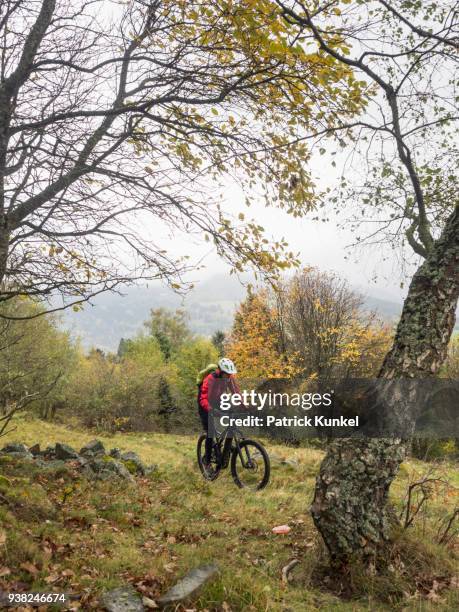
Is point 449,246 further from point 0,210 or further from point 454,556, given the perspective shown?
point 0,210

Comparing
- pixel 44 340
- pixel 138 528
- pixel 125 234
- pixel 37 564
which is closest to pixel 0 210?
pixel 125 234

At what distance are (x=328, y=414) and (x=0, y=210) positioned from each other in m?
4.50

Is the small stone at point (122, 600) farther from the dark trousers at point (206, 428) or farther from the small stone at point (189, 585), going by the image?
the dark trousers at point (206, 428)

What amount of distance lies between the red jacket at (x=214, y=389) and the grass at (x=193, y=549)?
1605 mm

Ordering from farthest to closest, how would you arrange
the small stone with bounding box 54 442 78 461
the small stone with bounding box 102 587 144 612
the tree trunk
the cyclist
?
the small stone with bounding box 54 442 78 461, the cyclist, the tree trunk, the small stone with bounding box 102 587 144 612

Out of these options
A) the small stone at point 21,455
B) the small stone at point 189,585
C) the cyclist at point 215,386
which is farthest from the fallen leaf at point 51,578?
the small stone at point 21,455

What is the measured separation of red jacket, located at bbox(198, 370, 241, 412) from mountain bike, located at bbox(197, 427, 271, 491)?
0.59 meters

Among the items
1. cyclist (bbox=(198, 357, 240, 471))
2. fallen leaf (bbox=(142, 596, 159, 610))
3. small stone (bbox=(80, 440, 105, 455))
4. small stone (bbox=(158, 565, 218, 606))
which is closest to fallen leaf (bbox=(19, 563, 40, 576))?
fallen leaf (bbox=(142, 596, 159, 610))

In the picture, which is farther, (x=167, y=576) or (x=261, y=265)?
(x=261, y=265)

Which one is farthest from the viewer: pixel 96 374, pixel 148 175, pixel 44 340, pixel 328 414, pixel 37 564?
pixel 96 374

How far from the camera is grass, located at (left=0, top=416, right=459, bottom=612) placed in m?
3.72

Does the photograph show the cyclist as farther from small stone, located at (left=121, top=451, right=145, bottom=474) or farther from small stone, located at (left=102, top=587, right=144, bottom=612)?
small stone, located at (left=102, top=587, right=144, bottom=612)

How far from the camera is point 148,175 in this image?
541 cm

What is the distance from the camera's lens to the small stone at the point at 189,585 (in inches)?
136
